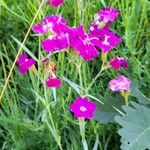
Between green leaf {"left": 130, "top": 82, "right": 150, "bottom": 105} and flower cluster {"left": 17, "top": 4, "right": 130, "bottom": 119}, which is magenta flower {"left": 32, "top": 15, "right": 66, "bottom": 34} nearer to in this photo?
flower cluster {"left": 17, "top": 4, "right": 130, "bottom": 119}

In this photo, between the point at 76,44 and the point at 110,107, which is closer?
the point at 76,44

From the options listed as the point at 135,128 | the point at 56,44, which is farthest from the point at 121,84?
the point at 56,44

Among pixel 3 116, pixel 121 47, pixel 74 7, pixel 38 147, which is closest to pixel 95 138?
pixel 38 147

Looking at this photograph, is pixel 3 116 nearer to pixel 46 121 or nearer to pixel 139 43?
pixel 46 121

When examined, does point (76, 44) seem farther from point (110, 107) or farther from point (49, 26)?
point (110, 107)

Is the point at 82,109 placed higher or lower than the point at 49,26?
lower
